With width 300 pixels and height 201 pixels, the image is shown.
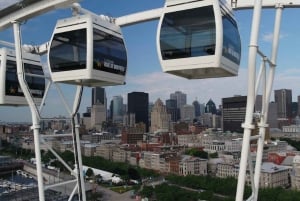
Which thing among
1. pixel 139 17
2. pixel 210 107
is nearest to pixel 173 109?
pixel 210 107

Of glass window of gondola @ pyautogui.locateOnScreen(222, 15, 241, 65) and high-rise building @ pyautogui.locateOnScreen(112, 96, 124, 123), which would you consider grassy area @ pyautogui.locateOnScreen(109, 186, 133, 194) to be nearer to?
glass window of gondola @ pyautogui.locateOnScreen(222, 15, 241, 65)

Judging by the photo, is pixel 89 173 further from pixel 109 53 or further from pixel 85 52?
pixel 85 52

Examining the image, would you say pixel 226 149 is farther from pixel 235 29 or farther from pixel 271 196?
pixel 235 29

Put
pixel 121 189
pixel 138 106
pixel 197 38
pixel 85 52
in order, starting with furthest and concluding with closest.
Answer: pixel 138 106 < pixel 121 189 < pixel 85 52 < pixel 197 38

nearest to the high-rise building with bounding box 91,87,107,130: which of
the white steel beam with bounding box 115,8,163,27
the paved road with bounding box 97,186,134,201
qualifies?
the paved road with bounding box 97,186,134,201

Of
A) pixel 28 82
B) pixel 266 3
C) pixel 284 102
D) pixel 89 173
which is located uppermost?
pixel 284 102
